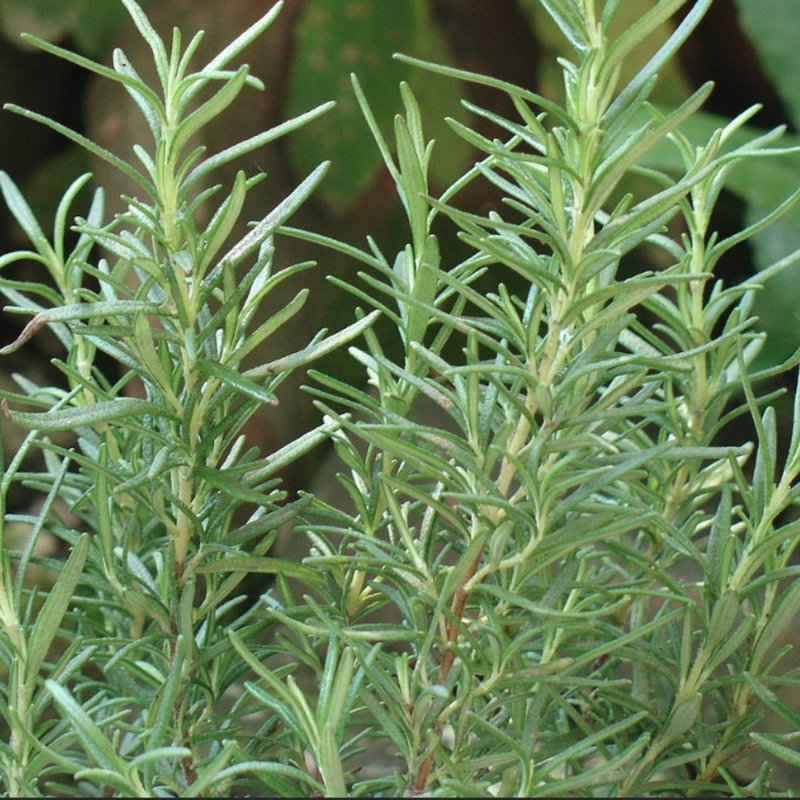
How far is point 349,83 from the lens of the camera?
4.02 ft

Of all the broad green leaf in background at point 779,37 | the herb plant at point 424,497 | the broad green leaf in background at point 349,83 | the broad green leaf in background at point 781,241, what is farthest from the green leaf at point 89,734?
the broad green leaf in background at point 779,37

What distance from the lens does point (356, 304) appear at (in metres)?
1.28

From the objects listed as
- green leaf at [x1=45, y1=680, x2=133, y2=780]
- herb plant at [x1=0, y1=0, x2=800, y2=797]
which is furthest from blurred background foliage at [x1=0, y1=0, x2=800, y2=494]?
green leaf at [x1=45, y1=680, x2=133, y2=780]

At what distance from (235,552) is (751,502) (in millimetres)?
176

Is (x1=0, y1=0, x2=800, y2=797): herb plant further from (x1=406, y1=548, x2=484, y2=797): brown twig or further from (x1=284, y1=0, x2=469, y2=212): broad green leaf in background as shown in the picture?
(x1=284, y1=0, x2=469, y2=212): broad green leaf in background

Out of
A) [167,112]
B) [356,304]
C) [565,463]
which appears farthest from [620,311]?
[356,304]

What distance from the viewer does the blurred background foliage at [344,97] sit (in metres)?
1.16

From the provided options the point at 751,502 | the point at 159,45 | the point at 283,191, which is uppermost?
the point at 159,45

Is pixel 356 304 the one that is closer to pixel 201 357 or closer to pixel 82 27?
pixel 82 27

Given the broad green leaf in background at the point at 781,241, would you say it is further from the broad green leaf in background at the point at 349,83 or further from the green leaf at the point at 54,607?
the green leaf at the point at 54,607

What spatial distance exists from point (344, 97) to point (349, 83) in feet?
0.11

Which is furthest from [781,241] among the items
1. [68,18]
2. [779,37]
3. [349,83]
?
[68,18]

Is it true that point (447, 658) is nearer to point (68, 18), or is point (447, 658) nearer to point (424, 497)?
point (424, 497)

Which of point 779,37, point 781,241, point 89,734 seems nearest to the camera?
point 89,734
